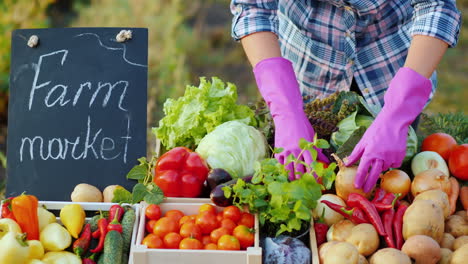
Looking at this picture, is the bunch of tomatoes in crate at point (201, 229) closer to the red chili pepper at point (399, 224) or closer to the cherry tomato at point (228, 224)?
the cherry tomato at point (228, 224)

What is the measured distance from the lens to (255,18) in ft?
8.43

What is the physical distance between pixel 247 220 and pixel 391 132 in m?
0.66

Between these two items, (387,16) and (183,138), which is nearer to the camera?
(183,138)

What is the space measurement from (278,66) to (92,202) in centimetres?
93

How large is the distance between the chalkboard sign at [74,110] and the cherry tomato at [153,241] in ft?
1.85

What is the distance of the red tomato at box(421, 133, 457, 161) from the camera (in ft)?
7.50

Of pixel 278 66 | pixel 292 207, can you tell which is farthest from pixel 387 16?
pixel 292 207

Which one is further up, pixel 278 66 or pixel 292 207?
pixel 278 66

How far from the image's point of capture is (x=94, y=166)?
2.43 m

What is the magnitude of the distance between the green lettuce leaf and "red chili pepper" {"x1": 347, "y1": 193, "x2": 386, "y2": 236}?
746 millimetres

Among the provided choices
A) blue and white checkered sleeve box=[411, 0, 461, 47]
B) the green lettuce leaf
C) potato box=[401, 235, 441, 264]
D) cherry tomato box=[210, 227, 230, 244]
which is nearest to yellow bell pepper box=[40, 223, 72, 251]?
cherry tomato box=[210, 227, 230, 244]

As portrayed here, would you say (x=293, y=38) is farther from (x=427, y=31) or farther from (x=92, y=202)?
(x=92, y=202)

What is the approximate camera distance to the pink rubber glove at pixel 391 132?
2.09m

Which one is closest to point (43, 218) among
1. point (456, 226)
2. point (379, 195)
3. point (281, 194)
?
point (281, 194)
